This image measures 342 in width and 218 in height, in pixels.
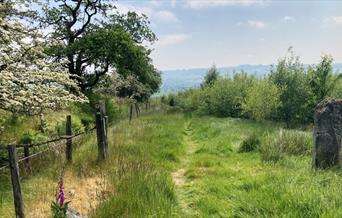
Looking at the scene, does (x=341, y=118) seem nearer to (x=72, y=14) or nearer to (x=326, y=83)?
(x=326, y=83)

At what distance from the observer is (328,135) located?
32.5 ft

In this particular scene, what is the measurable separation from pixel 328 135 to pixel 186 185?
3.87 m

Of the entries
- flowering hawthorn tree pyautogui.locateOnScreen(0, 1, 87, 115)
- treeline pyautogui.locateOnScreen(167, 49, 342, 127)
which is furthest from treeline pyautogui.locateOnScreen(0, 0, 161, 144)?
treeline pyautogui.locateOnScreen(167, 49, 342, 127)

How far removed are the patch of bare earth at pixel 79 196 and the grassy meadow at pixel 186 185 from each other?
0.06ft

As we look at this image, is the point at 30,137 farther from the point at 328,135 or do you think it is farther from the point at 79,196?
the point at 328,135

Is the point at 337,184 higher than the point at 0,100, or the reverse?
the point at 0,100

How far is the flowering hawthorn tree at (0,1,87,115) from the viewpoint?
1005 centimetres

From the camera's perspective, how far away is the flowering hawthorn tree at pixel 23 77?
10047 millimetres

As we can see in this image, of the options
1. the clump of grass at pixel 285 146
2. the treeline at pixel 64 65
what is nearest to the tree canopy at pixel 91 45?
the treeline at pixel 64 65

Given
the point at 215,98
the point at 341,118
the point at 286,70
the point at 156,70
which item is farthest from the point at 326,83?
the point at 156,70

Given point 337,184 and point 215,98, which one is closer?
point 337,184

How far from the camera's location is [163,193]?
7781mm

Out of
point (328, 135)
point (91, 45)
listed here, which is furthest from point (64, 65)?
point (328, 135)

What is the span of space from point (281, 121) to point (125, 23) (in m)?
18.3
